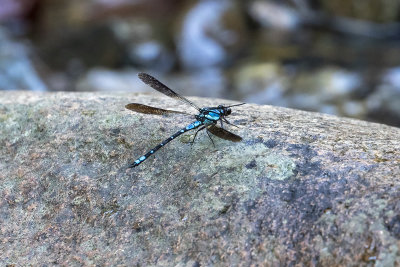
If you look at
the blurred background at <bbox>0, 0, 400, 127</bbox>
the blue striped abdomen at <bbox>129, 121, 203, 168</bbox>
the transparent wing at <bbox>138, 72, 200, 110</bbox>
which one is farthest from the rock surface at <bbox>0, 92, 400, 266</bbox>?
the blurred background at <bbox>0, 0, 400, 127</bbox>

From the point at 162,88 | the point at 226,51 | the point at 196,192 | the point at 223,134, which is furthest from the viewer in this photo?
the point at 226,51

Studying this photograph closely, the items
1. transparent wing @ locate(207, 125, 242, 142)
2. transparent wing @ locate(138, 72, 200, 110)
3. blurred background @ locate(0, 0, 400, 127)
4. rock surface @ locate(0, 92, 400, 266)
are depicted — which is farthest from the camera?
blurred background @ locate(0, 0, 400, 127)

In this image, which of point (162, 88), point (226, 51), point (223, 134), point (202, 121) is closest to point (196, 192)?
point (223, 134)

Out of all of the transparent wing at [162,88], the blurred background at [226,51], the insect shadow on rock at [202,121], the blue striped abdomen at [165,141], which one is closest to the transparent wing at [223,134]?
the insect shadow on rock at [202,121]

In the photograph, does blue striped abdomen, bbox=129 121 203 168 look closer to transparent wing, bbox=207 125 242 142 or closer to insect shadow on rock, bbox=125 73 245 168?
insect shadow on rock, bbox=125 73 245 168

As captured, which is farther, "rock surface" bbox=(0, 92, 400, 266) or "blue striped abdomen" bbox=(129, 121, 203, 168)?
"blue striped abdomen" bbox=(129, 121, 203, 168)

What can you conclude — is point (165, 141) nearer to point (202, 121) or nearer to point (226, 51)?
point (202, 121)

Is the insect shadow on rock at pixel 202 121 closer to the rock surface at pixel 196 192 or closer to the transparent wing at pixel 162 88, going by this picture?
the rock surface at pixel 196 192
